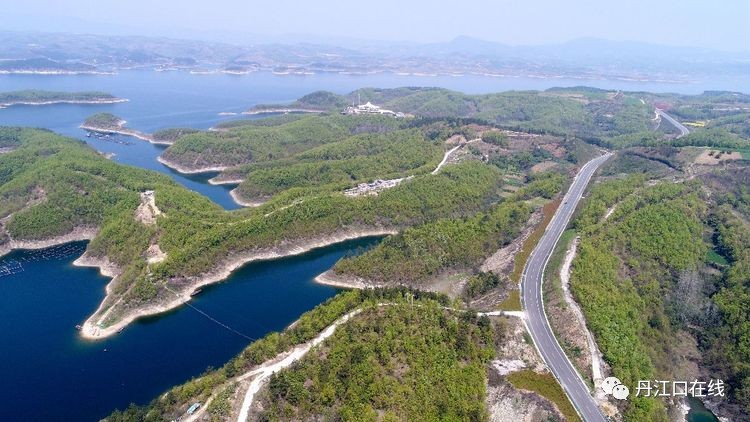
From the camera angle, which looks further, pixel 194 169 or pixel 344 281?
pixel 194 169

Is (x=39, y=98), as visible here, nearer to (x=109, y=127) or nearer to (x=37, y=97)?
(x=37, y=97)

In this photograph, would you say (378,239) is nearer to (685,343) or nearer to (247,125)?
(685,343)

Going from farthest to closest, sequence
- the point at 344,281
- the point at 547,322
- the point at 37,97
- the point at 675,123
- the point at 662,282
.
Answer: the point at 37,97 → the point at 675,123 → the point at 344,281 → the point at 662,282 → the point at 547,322

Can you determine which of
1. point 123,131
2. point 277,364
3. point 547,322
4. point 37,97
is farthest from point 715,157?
point 37,97

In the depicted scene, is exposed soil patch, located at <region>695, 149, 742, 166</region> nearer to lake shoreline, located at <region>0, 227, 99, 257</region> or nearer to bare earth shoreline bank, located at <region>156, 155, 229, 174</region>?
bare earth shoreline bank, located at <region>156, 155, 229, 174</region>

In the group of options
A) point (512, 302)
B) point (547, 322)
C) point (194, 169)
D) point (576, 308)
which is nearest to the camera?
point (547, 322)

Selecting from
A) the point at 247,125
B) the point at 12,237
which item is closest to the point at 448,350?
the point at 12,237

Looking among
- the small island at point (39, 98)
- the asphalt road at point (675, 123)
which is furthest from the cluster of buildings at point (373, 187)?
the small island at point (39, 98)
